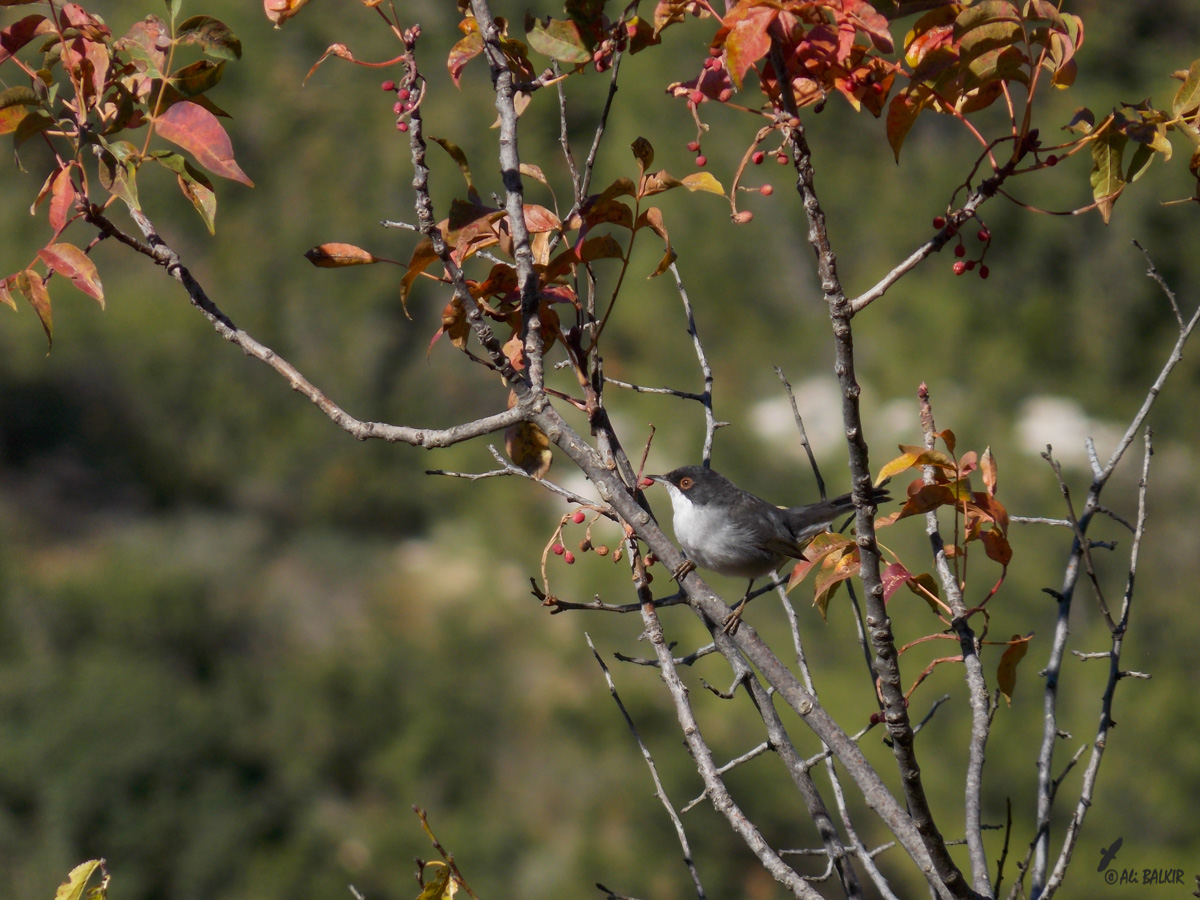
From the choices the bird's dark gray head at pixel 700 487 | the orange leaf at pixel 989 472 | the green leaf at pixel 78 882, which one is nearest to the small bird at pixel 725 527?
the bird's dark gray head at pixel 700 487

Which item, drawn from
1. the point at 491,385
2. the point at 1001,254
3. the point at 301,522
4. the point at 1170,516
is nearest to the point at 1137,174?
the point at 1170,516

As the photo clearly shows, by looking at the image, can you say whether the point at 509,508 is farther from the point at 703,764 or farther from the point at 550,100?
the point at 703,764

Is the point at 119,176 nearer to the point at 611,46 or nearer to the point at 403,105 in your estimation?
the point at 403,105

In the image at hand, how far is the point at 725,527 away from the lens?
394cm

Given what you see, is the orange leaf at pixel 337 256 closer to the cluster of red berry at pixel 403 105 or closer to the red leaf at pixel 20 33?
the cluster of red berry at pixel 403 105

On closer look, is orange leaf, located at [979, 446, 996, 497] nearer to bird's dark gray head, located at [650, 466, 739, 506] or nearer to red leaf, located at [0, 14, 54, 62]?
red leaf, located at [0, 14, 54, 62]

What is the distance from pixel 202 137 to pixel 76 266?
0.32 m

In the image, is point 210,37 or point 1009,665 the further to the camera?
point 1009,665

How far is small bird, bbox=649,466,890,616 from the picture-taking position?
3.90 metres

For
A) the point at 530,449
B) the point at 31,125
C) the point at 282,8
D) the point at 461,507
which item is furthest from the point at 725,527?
the point at 461,507

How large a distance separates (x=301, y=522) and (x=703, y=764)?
2320cm

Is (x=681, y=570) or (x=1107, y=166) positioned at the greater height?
(x=1107, y=166)

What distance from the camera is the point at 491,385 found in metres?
21.2

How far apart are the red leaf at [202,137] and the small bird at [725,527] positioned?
249 cm
